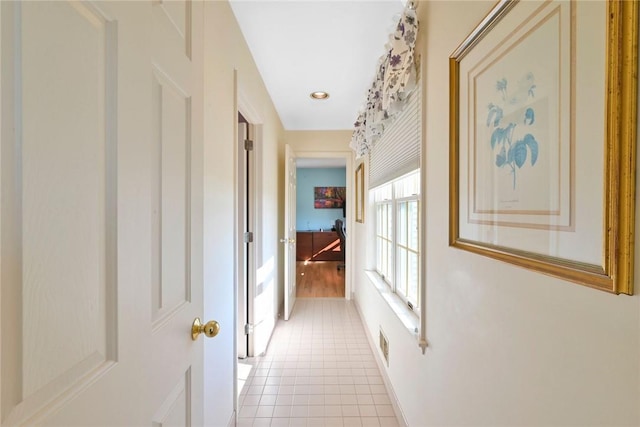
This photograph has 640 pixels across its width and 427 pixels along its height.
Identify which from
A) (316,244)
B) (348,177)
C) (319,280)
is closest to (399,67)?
(348,177)

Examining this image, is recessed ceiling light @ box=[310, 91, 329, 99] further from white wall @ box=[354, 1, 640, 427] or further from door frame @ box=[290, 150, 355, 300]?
white wall @ box=[354, 1, 640, 427]

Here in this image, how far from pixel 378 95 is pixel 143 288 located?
5.92ft

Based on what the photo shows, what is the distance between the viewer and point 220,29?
141 cm

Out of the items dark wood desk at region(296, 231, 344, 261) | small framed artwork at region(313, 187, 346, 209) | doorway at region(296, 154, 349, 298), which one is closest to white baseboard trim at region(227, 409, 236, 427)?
doorway at region(296, 154, 349, 298)

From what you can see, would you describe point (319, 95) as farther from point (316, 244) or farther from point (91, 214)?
point (316, 244)

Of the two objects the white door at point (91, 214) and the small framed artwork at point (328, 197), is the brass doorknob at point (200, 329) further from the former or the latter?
the small framed artwork at point (328, 197)

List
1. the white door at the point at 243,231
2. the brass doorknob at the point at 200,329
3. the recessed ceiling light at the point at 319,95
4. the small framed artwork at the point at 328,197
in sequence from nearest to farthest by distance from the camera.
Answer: the brass doorknob at the point at 200,329, the white door at the point at 243,231, the recessed ceiling light at the point at 319,95, the small framed artwork at the point at 328,197

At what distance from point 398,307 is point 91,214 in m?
1.69

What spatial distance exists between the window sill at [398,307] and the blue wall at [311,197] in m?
→ 5.10

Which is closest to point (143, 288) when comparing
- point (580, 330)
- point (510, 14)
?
point (580, 330)

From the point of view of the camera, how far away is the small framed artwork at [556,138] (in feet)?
1.49

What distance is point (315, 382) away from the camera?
2088 millimetres

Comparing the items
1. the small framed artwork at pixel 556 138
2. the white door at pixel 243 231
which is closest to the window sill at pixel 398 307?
the small framed artwork at pixel 556 138

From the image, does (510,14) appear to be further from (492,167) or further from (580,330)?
(580,330)
